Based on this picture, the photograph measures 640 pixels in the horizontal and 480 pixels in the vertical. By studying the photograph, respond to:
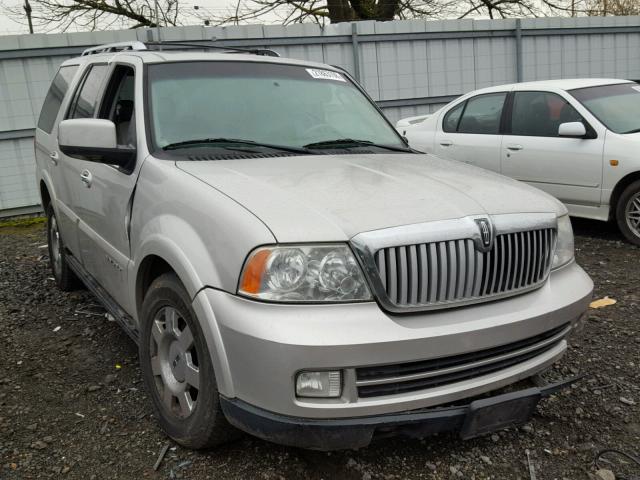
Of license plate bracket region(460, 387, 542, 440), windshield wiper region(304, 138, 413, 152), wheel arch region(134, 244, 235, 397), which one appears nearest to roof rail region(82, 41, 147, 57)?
windshield wiper region(304, 138, 413, 152)

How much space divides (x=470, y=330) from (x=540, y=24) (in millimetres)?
10759

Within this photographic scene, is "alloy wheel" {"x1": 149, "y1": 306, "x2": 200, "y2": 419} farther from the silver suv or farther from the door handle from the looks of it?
the door handle

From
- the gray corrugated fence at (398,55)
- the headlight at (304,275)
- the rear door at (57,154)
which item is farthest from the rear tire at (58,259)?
the gray corrugated fence at (398,55)

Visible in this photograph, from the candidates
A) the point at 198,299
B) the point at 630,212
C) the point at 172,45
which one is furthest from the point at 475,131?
the point at 198,299

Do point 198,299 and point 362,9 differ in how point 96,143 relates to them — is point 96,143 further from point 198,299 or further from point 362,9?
point 362,9

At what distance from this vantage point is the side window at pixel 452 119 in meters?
7.65

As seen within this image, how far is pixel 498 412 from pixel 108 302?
2.37 meters

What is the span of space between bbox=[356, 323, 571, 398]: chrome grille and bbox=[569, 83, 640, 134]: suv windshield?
14.7 ft

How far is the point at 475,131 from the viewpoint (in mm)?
7379

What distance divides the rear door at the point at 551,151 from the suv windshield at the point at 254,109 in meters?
3.20

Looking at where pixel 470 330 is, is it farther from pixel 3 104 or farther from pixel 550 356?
pixel 3 104

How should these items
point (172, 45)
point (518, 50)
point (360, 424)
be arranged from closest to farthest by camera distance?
point (360, 424) < point (172, 45) < point (518, 50)

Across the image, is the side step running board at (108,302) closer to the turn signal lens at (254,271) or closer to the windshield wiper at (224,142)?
the windshield wiper at (224,142)

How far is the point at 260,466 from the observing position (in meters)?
2.60
